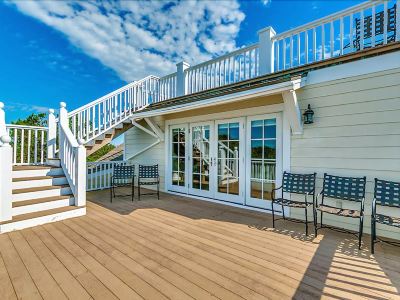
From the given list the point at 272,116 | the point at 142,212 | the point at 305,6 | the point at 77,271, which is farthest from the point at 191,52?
the point at 77,271

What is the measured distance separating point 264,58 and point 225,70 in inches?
43.6

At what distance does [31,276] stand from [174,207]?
262cm

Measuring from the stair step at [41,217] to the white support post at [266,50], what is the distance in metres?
4.56

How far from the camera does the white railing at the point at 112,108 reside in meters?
4.79

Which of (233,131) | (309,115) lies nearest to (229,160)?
(233,131)

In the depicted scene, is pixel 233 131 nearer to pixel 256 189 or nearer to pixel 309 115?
pixel 256 189

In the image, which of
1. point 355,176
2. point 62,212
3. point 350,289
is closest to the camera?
point 350,289

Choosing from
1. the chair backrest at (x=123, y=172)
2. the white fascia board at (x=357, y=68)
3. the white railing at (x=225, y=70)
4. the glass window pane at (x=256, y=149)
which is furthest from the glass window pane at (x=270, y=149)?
the chair backrest at (x=123, y=172)

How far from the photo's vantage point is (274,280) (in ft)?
5.65

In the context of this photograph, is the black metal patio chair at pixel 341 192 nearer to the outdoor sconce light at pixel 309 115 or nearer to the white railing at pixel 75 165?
the outdoor sconce light at pixel 309 115

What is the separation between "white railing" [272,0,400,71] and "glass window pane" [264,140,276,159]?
153cm

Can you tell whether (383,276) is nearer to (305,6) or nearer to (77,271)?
(77,271)

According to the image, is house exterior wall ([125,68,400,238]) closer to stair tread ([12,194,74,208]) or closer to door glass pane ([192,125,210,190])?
door glass pane ([192,125,210,190])

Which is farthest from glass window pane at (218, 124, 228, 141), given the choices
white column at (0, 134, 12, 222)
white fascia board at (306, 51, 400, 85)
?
white column at (0, 134, 12, 222)
